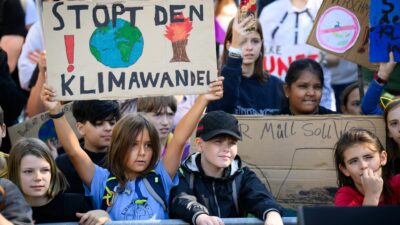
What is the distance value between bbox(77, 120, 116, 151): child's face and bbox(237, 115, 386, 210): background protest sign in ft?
3.16

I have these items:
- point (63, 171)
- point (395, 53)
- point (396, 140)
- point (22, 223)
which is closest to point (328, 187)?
point (396, 140)

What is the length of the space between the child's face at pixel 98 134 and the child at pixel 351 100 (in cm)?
240

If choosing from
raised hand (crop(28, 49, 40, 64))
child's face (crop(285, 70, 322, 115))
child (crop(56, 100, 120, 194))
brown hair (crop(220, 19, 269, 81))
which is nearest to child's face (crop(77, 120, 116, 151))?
child (crop(56, 100, 120, 194))

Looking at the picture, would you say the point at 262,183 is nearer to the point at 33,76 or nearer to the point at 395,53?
the point at 395,53

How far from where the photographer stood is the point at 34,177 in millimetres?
6188

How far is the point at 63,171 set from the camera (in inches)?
269

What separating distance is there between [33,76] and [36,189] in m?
2.55

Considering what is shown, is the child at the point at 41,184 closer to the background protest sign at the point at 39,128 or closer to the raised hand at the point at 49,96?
the raised hand at the point at 49,96

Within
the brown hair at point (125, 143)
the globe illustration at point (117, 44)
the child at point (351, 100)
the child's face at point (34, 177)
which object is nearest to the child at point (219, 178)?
the brown hair at point (125, 143)

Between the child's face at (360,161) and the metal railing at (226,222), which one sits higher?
the child's face at (360,161)

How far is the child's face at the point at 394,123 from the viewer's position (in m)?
6.73

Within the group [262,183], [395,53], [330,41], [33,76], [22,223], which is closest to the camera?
[22,223]

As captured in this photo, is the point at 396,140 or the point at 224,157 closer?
the point at 224,157

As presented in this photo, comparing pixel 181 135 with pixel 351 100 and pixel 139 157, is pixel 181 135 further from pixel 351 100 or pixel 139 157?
pixel 351 100
